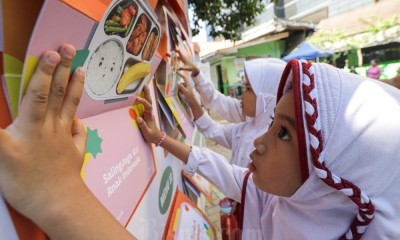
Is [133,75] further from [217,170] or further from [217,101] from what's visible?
[217,101]

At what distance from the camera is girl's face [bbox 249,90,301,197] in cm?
78

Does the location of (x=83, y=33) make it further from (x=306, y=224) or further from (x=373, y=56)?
(x=373, y=56)

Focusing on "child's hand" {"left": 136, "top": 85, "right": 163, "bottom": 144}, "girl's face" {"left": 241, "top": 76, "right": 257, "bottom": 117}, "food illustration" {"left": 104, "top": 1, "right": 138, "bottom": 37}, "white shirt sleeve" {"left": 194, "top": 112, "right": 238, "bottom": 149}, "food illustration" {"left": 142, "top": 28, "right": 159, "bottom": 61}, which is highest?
"food illustration" {"left": 104, "top": 1, "right": 138, "bottom": 37}

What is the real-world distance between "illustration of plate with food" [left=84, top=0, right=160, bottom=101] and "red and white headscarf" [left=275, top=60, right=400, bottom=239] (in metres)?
0.41

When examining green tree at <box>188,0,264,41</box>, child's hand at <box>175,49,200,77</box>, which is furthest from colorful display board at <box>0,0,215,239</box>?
green tree at <box>188,0,264,41</box>

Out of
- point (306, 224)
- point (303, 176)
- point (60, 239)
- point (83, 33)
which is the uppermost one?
point (83, 33)

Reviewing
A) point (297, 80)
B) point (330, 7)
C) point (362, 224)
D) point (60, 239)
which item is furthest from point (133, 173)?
point (330, 7)

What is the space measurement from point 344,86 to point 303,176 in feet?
0.85

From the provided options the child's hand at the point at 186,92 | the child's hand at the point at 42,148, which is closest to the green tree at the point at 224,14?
the child's hand at the point at 186,92

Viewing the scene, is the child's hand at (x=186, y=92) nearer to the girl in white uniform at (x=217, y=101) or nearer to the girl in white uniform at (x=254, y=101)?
the girl in white uniform at (x=254, y=101)

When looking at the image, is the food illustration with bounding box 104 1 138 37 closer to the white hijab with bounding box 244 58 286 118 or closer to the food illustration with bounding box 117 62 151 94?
the food illustration with bounding box 117 62 151 94

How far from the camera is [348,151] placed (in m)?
0.69

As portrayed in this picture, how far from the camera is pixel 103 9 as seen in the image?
467 mm

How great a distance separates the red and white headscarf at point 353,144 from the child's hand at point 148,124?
49 centimetres
